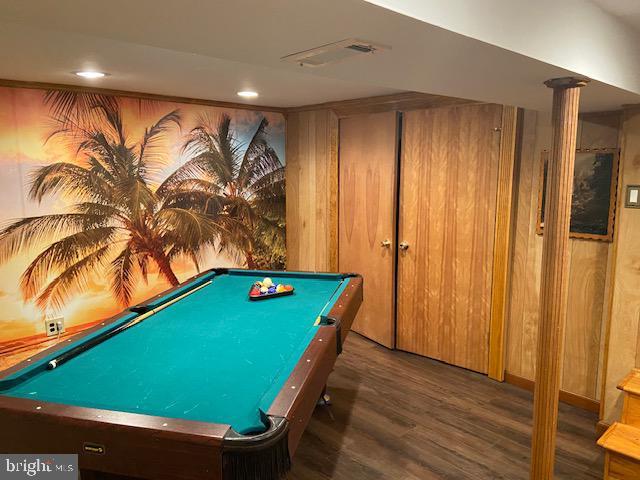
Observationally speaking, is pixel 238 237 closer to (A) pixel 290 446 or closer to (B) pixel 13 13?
(A) pixel 290 446

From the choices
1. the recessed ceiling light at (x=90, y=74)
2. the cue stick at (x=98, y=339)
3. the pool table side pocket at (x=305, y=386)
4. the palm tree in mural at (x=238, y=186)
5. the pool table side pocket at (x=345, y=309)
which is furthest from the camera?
the palm tree in mural at (x=238, y=186)

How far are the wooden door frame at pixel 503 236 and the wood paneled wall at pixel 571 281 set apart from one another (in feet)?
0.17

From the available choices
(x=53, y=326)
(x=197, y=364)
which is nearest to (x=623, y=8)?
(x=197, y=364)

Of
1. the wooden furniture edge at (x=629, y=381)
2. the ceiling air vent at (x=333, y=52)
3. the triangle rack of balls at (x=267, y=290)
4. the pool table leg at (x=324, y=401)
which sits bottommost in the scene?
the pool table leg at (x=324, y=401)

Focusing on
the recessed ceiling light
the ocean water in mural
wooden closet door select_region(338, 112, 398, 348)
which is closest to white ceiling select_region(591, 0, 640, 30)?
wooden closet door select_region(338, 112, 398, 348)

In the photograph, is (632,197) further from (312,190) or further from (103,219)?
(103,219)

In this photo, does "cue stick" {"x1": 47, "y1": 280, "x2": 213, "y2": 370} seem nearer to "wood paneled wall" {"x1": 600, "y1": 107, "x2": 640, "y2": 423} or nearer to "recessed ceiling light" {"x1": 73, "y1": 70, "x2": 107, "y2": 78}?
"recessed ceiling light" {"x1": 73, "y1": 70, "x2": 107, "y2": 78}

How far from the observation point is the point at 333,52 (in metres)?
1.30

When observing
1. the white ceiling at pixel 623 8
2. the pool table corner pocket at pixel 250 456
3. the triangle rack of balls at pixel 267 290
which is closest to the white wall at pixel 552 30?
the white ceiling at pixel 623 8

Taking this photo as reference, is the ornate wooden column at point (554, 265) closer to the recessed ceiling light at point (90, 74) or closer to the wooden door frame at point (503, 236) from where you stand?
the wooden door frame at point (503, 236)

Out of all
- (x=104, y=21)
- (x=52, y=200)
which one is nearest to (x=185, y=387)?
(x=104, y=21)

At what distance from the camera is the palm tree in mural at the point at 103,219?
11.0 ft

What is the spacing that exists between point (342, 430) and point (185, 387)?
1445mm

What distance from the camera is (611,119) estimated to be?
283 centimetres
